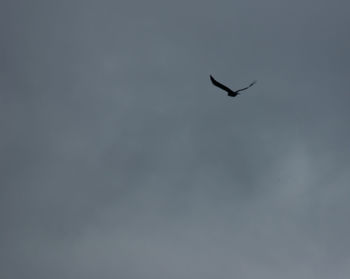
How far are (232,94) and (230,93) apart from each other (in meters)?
0.31

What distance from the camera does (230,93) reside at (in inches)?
2087

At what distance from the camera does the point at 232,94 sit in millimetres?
52844
